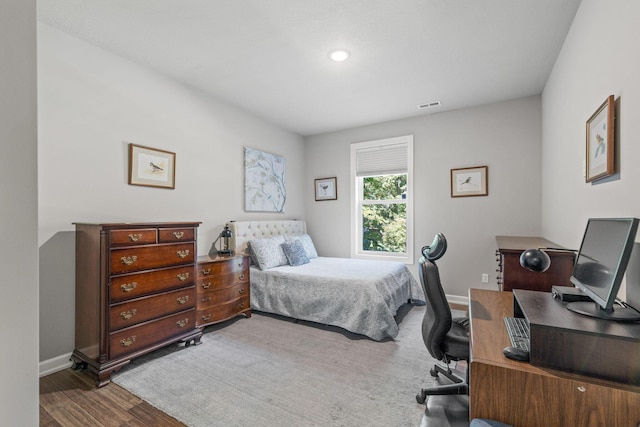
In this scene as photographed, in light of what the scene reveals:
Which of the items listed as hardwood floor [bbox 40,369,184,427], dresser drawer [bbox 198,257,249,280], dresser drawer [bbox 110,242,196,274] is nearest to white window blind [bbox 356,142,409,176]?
dresser drawer [bbox 198,257,249,280]

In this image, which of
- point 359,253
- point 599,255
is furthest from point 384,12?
point 359,253

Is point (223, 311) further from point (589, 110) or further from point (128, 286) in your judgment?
point (589, 110)

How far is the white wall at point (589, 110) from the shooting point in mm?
1321

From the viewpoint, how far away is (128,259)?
7.55ft

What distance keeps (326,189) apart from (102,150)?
10.8 ft

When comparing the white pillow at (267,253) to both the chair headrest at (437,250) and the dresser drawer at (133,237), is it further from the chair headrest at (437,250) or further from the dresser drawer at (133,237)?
the chair headrest at (437,250)

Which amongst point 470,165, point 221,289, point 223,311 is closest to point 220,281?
point 221,289

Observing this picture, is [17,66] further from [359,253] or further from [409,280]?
[359,253]

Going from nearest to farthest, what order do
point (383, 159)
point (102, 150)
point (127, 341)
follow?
point (127, 341), point (102, 150), point (383, 159)

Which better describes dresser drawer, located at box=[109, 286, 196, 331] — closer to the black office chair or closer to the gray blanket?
the gray blanket

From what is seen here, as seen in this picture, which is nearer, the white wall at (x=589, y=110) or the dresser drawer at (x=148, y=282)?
the white wall at (x=589, y=110)

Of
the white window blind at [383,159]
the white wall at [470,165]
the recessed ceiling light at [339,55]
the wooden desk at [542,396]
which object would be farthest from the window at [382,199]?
the wooden desk at [542,396]

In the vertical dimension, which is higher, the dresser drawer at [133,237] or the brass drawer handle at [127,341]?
the dresser drawer at [133,237]

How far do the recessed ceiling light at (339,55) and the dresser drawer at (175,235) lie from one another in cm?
215
